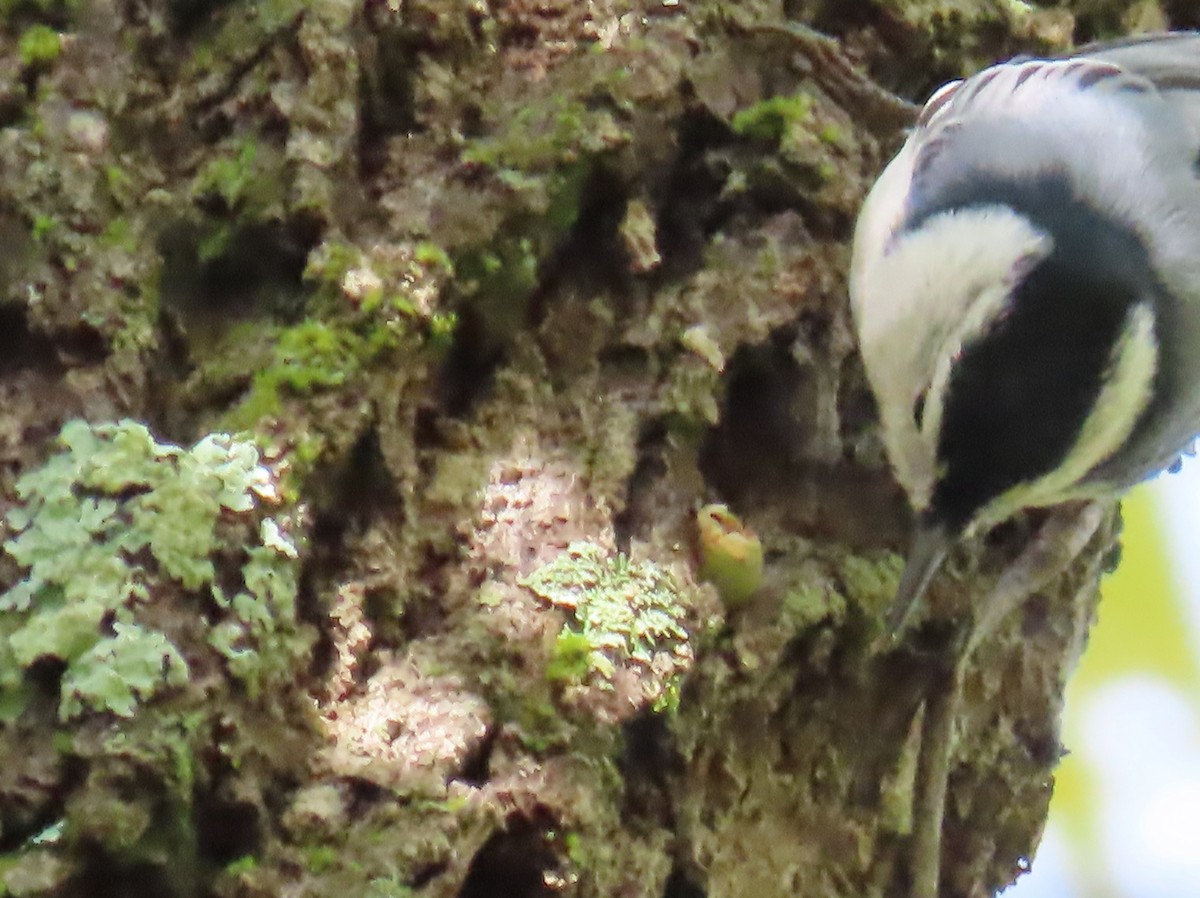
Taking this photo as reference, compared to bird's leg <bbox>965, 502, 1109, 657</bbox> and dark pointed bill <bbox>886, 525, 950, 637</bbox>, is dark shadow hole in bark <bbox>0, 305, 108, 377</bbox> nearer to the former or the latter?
dark pointed bill <bbox>886, 525, 950, 637</bbox>

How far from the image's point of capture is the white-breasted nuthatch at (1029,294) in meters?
1.28

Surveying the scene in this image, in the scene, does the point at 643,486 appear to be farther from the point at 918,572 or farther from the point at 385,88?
the point at 385,88

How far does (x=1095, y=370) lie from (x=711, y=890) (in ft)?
1.92

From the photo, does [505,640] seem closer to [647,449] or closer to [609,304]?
[647,449]


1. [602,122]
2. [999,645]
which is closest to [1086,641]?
[999,645]

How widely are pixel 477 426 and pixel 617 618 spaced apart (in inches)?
8.3

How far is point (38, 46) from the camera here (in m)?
1.13

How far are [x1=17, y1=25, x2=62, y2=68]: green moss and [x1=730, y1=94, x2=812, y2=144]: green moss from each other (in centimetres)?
63

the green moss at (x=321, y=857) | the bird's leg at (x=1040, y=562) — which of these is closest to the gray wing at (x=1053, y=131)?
the bird's leg at (x=1040, y=562)

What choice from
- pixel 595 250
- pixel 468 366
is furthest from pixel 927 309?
pixel 468 366

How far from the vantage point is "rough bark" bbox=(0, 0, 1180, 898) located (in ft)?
3.23

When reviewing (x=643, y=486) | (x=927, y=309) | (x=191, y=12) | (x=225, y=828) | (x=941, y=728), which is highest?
(x=191, y=12)

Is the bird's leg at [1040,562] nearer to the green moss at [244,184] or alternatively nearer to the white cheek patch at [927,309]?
the white cheek patch at [927,309]

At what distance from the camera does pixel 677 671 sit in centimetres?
113
